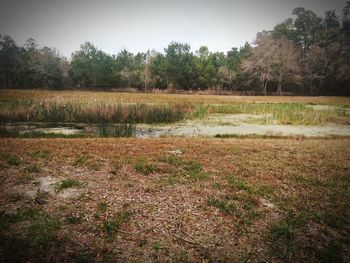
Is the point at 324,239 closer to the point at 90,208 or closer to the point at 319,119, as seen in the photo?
the point at 90,208

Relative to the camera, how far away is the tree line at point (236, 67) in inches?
1900

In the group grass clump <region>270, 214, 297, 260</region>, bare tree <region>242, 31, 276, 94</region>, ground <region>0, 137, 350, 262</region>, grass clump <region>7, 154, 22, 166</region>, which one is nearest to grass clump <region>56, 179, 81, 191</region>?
ground <region>0, 137, 350, 262</region>

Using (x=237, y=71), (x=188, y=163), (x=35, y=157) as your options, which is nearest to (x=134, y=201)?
(x=188, y=163)

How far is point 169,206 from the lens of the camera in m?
4.96

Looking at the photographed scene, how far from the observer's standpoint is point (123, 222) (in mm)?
4406

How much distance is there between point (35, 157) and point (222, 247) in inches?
213

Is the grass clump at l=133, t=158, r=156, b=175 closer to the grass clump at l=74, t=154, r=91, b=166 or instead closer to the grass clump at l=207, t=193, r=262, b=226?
the grass clump at l=74, t=154, r=91, b=166

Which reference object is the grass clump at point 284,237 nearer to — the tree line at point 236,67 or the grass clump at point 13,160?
the grass clump at point 13,160

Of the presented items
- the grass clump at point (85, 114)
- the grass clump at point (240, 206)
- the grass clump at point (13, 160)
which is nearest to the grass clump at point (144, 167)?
the grass clump at point (240, 206)

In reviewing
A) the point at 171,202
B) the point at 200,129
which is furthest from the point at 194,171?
the point at 200,129

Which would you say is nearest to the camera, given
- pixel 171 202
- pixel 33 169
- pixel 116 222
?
pixel 116 222

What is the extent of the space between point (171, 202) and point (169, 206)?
0.14 meters

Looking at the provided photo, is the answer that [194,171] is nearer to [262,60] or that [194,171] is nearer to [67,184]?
[67,184]

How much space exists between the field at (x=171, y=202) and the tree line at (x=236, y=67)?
44531 mm
